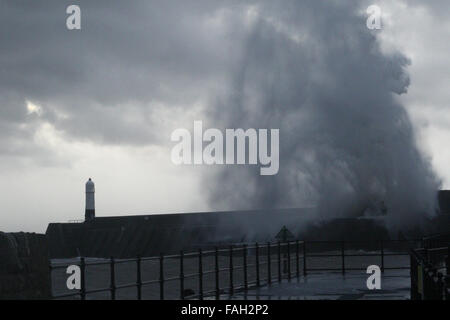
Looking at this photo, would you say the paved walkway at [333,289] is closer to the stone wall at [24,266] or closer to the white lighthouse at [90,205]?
the stone wall at [24,266]

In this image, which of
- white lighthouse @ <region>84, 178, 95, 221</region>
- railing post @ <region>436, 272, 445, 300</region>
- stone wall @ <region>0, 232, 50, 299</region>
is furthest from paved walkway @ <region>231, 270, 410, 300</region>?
white lighthouse @ <region>84, 178, 95, 221</region>

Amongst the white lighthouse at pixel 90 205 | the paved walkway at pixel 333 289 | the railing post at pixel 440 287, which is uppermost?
the white lighthouse at pixel 90 205

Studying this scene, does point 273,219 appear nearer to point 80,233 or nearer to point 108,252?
point 108,252

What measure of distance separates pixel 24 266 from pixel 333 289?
389 inches

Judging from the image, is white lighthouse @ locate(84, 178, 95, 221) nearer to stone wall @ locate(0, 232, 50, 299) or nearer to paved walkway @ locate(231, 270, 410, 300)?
paved walkway @ locate(231, 270, 410, 300)

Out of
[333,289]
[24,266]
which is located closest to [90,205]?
[333,289]

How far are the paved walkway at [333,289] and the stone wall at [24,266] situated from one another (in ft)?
22.9

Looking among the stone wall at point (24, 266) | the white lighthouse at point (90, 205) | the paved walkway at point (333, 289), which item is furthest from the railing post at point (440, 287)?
the white lighthouse at point (90, 205)

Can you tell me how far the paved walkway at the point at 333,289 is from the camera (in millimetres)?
16047

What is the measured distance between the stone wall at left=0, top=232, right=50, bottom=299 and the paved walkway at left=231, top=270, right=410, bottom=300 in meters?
6.99

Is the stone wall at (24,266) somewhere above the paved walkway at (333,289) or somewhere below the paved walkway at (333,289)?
above

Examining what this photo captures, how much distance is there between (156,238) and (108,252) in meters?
6.29

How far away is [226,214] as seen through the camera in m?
79.6
